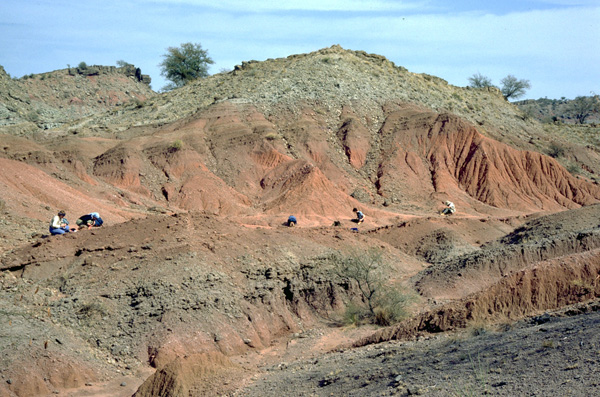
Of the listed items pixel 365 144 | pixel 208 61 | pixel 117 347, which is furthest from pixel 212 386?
pixel 208 61

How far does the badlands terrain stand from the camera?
45.3 feet

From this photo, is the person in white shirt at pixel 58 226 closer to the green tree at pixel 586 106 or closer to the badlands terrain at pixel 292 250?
the badlands terrain at pixel 292 250

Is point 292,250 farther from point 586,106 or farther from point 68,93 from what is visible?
point 586,106

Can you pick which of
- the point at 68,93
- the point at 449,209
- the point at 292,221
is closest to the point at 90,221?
the point at 292,221

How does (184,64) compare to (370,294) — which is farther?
(184,64)

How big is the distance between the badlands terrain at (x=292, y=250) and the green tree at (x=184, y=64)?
1992 cm

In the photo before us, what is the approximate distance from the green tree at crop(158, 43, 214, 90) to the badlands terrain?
1992 centimetres

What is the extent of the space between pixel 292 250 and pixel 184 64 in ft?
192

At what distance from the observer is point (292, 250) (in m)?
22.7

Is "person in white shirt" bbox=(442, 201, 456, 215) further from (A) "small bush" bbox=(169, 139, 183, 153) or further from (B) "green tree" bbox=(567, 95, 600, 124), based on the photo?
(B) "green tree" bbox=(567, 95, 600, 124)

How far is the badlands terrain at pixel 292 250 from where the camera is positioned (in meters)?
13.8

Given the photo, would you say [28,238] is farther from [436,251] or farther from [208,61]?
[208,61]

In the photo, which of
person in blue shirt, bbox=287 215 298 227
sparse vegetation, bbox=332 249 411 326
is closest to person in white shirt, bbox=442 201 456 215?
person in blue shirt, bbox=287 215 298 227

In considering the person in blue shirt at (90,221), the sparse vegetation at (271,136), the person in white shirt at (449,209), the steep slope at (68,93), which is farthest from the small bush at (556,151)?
the person in blue shirt at (90,221)
